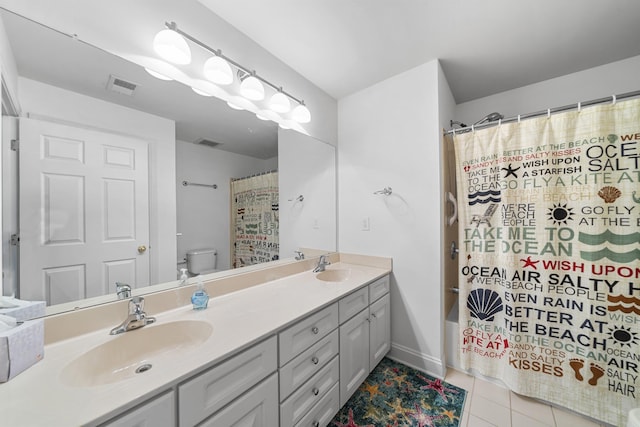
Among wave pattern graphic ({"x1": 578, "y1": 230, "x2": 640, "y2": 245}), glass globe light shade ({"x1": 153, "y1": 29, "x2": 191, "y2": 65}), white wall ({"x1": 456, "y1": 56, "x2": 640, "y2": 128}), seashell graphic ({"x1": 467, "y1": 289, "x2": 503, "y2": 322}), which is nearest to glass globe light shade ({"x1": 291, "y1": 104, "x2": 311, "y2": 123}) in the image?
glass globe light shade ({"x1": 153, "y1": 29, "x2": 191, "y2": 65})

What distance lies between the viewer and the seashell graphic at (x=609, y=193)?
4.19 ft

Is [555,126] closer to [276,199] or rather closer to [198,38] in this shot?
[276,199]

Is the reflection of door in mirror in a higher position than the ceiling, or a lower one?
lower

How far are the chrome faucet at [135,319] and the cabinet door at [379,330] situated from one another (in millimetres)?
1302

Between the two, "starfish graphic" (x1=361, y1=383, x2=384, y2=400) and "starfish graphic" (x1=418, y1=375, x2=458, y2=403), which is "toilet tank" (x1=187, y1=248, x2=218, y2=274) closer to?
"starfish graphic" (x1=361, y1=383, x2=384, y2=400)

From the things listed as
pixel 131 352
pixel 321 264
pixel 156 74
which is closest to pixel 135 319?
pixel 131 352

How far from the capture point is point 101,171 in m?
1.00

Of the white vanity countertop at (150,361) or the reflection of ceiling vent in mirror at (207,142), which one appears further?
the reflection of ceiling vent in mirror at (207,142)

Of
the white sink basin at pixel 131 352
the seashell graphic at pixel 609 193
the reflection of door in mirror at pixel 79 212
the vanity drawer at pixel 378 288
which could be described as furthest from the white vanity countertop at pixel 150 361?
the seashell graphic at pixel 609 193

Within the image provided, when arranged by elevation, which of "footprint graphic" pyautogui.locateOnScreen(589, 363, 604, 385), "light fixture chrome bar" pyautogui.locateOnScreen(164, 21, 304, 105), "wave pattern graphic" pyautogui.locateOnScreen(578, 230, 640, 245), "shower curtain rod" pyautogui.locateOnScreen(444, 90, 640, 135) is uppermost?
"light fixture chrome bar" pyautogui.locateOnScreen(164, 21, 304, 105)

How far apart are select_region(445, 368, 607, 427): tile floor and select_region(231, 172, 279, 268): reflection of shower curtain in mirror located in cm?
158

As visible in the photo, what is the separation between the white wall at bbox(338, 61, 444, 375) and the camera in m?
1.75

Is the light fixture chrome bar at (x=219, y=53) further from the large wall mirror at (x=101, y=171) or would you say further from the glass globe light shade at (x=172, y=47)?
the large wall mirror at (x=101, y=171)

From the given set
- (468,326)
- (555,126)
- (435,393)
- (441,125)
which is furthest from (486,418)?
(441,125)
